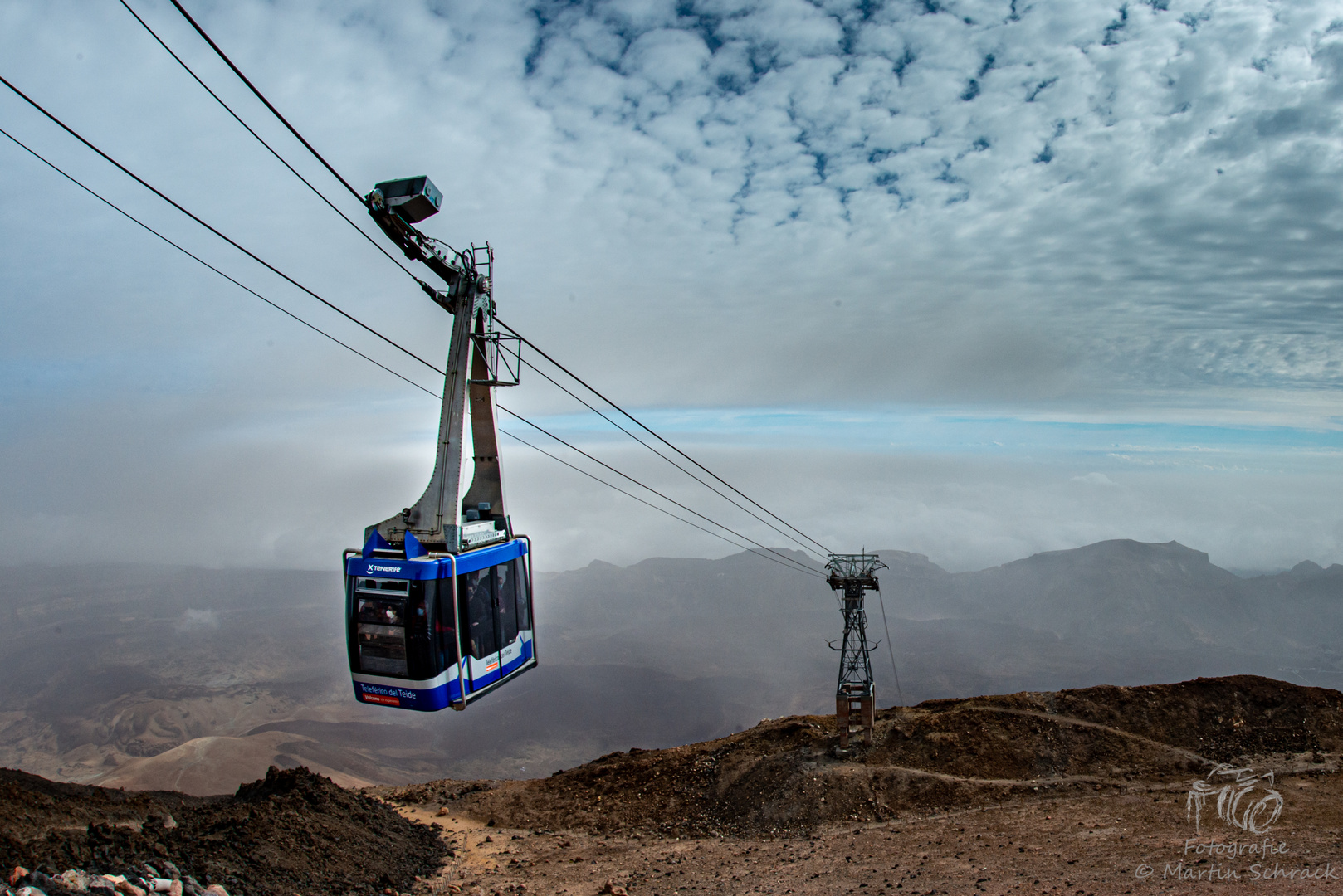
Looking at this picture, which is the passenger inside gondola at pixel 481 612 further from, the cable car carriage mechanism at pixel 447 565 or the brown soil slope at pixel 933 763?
the brown soil slope at pixel 933 763

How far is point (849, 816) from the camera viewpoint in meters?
20.2

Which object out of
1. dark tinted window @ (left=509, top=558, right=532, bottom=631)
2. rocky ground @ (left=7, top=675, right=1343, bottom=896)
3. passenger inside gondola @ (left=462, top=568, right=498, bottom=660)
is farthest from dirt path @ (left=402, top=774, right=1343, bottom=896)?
passenger inside gondola @ (left=462, top=568, right=498, bottom=660)

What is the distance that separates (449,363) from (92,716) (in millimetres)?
246101

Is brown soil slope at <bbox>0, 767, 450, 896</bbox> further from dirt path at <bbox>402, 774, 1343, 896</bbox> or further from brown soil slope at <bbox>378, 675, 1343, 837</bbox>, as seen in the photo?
brown soil slope at <bbox>378, 675, 1343, 837</bbox>

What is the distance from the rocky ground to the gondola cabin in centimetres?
596

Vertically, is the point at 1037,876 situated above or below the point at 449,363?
below

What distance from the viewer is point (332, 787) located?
19.8 m

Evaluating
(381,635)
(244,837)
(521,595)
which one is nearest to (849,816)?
(521,595)

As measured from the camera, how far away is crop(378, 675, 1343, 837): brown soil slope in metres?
20.6

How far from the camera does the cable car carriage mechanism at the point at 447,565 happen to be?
11.6m

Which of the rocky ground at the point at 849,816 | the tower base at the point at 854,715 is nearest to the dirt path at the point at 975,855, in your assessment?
the rocky ground at the point at 849,816

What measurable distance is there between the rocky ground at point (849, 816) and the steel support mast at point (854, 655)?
95 cm

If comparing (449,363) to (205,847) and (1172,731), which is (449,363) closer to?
(205,847)

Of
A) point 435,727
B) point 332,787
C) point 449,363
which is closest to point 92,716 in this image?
point 435,727
